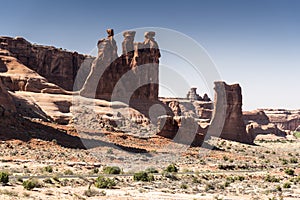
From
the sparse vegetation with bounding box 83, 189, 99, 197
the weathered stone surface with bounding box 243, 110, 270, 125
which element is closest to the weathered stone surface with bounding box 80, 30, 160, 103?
the sparse vegetation with bounding box 83, 189, 99, 197

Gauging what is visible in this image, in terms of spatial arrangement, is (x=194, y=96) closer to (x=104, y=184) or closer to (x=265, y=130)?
(x=265, y=130)

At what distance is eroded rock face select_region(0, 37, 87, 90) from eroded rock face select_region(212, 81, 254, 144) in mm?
42876

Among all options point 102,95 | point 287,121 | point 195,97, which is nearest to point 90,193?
point 102,95

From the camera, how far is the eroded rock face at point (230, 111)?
94250 millimetres

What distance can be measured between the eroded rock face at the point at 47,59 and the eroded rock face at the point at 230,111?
42.9 m

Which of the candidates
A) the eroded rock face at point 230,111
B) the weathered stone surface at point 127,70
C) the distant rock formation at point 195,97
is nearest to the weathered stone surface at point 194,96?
the distant rock formation at point 195,97

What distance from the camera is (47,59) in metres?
111

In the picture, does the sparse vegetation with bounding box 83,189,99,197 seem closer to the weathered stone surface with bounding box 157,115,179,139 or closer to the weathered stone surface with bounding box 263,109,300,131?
the weathered stone surface with bounding box 157,115,179,139

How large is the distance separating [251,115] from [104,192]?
139377 millimetres

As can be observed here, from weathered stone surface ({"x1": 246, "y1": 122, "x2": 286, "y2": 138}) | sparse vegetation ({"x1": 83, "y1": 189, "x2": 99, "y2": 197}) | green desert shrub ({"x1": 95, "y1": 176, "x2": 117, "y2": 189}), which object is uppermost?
sparse vegetation ({"x1": 83, "y1": 189, "x2": 99, "y2": 197})

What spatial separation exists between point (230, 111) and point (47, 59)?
53.6 metres

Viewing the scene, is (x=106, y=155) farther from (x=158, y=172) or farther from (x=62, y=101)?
(x=62, y=101)

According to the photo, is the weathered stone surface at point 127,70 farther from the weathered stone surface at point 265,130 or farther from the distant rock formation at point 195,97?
the distant rock formation at point 195,97

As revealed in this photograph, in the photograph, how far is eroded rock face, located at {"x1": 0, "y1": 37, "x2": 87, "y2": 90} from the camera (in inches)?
4097
